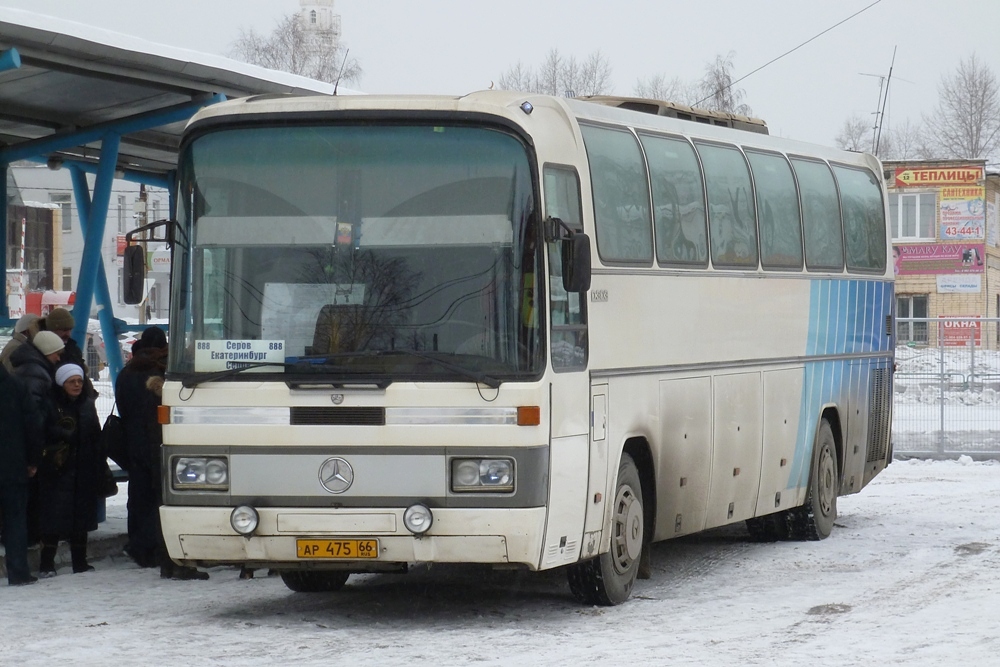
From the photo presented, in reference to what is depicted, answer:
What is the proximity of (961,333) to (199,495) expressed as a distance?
17.0 m

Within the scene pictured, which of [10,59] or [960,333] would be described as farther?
[960,333]

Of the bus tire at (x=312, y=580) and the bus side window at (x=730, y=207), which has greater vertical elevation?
the bus side window at (x=730, y=207)

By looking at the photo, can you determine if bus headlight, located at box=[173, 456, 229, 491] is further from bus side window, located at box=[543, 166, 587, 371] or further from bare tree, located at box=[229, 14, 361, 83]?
bare tree, located at box=[229, 14, 361, 83]

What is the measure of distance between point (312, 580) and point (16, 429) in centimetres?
234

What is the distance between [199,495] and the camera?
9.78 metres

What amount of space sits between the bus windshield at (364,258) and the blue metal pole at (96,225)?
548 centimetres

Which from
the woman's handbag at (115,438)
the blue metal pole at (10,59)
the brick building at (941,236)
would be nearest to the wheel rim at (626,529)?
the woman's handbag at (115,438)

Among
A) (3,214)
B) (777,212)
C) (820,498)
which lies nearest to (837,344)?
(820,498)

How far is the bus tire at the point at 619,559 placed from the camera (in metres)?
10.7

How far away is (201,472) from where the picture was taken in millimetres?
9812

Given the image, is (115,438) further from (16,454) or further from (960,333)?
(960,333)

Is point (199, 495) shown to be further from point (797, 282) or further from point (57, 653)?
point (797, 282)

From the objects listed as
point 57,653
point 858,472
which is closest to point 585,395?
point 57,653

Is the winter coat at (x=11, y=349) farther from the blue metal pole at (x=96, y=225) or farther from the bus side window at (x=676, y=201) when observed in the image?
the bus side window at (x=676, y=201)
